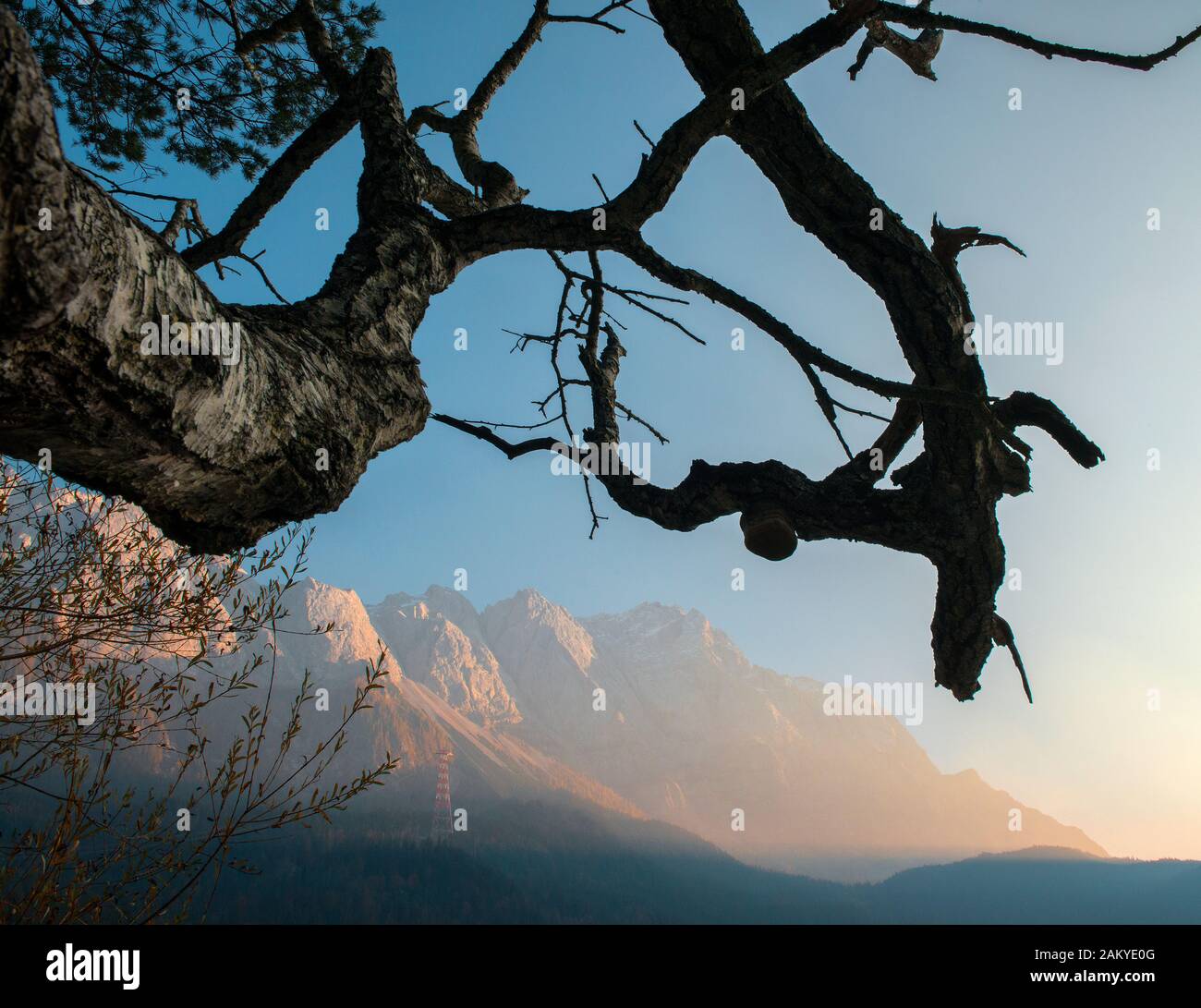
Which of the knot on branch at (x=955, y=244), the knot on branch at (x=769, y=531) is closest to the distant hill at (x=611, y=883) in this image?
the knot on branch at (x=769, y=531)

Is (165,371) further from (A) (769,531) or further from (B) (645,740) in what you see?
(B) (645,740)

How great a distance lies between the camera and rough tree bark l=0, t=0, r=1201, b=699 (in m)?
0.96

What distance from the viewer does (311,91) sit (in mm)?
5379

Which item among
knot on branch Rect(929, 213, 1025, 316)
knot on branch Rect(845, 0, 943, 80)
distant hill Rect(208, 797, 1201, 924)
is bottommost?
distant hill Rect(208, 797, 1201, 924)

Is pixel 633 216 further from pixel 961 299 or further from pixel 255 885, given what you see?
pixel 255 885

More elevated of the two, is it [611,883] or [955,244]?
[955,244]

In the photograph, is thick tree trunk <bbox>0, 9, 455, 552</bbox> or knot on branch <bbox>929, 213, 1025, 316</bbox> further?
knot on branch <bbox>929, 213, 1025, 316</bbox>

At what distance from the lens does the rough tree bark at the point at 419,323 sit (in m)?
0.96

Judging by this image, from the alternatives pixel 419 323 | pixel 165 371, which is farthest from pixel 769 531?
pixel 165 371

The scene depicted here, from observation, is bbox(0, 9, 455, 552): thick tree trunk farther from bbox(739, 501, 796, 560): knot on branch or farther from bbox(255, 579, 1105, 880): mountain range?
bbox(255, 579, 1105, 880): mountain range

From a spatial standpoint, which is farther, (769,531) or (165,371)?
(769,531)

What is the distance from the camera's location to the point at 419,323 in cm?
204

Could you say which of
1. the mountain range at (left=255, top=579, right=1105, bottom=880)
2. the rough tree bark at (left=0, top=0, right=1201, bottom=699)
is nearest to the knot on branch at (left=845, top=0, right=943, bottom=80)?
the rough tree bark at (left=0, top=0, right=1201, bottom=699)

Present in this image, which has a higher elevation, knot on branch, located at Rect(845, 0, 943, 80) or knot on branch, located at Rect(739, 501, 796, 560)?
knot on branch, located at Rect(845, 0, 943, 80)
